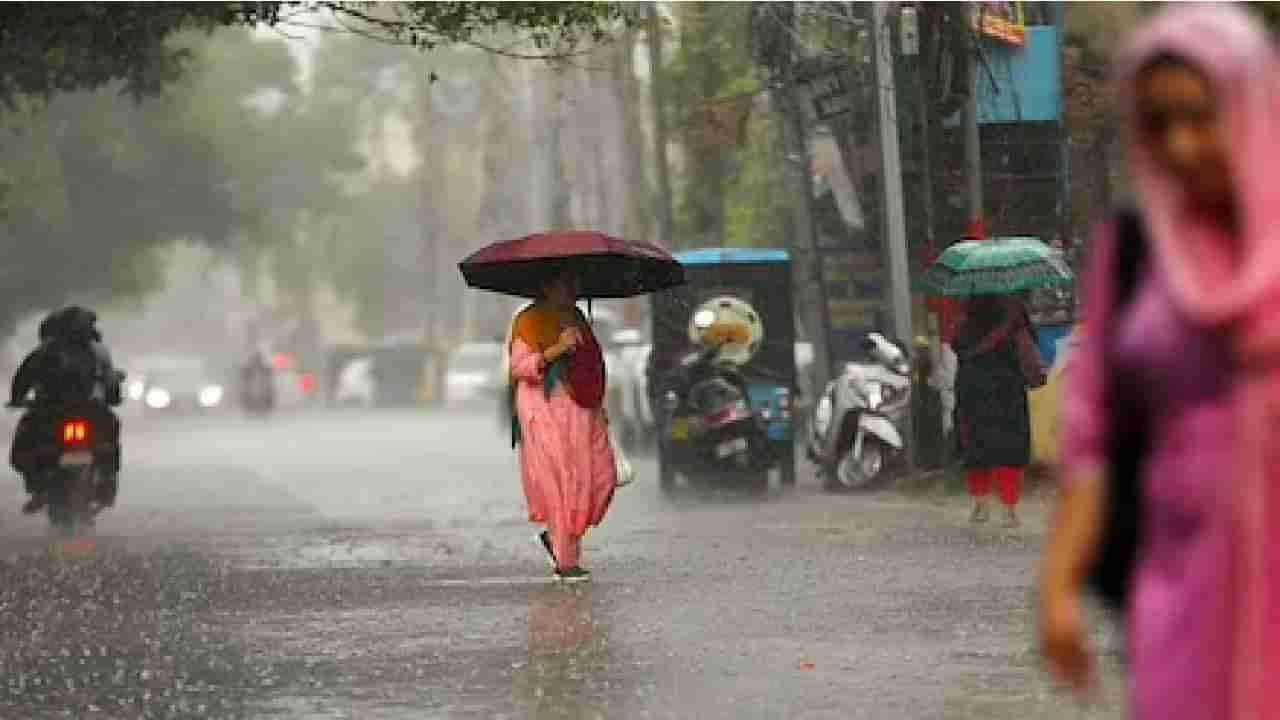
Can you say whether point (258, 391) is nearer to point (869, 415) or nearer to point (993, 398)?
point (869, 415)

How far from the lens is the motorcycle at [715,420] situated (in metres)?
27.5

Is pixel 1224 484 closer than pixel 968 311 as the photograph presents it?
Yes

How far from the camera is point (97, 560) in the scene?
2081 centimetres

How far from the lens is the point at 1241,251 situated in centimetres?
553

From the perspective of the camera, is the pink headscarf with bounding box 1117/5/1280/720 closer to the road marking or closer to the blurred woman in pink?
the blurred woman in pink

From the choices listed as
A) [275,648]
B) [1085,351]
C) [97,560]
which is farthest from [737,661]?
[97,560]

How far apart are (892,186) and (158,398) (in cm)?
5400

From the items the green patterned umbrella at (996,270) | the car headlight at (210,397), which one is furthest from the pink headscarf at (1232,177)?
the car headlight at (210,397)

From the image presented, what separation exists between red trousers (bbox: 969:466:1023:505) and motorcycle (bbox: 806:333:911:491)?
15.7 feet

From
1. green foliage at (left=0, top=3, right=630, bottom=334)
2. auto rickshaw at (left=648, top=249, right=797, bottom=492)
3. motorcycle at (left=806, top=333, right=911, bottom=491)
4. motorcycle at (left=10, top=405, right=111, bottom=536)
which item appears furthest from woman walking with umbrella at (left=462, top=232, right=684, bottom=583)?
auto rickshaw at (left=648, top=249, right=797, bottom=492)

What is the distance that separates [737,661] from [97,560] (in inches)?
350

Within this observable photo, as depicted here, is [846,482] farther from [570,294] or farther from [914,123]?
[570,294]

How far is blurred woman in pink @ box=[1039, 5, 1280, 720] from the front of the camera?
5.39 metres

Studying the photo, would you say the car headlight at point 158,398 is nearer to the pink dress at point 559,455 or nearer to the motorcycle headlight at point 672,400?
the motorcycle headlight at point 672,400
